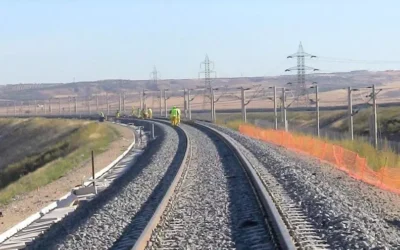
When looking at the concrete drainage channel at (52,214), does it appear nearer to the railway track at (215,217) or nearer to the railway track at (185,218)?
the railway track at (185,218)

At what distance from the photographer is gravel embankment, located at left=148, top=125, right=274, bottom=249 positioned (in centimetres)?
1100

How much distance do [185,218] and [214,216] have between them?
490 mm

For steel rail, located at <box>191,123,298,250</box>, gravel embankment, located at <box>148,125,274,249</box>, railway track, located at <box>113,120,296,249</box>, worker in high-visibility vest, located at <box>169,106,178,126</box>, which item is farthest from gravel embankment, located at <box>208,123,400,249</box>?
worker in high-visibility vest, located at <box>169,106,178,126</box>

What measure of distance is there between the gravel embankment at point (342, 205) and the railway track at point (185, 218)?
1.89 ft

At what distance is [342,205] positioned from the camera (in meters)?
13.8

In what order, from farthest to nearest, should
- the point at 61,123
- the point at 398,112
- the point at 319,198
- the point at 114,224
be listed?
the point at 61,123 < the point at 398,112 < the point at 319,198 < the point at 114,224

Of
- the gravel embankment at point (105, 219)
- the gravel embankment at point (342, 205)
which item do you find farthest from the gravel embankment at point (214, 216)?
the gravel embankment at point (342, 205)

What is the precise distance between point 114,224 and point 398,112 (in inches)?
2208

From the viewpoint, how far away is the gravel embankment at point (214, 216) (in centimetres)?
1100

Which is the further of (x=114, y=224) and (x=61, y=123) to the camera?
(x=61, y=123)

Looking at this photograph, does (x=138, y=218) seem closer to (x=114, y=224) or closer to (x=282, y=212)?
(x=114, y=224)

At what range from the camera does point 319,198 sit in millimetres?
14727

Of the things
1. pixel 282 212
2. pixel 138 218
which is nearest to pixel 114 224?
pixel 138 218

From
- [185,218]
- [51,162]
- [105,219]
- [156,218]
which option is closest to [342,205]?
[185,218]
